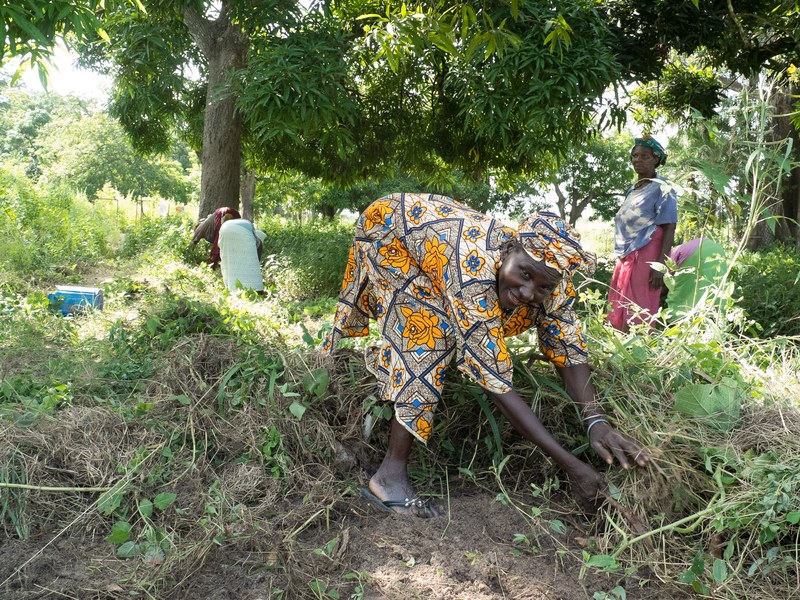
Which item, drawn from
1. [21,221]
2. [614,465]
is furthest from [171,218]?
[614,465]

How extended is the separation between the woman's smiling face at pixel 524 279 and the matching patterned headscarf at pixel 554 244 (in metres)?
0.02

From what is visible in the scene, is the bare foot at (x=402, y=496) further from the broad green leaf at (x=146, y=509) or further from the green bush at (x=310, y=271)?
the green bush at (x=310, y=271)

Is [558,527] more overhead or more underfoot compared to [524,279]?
more underfoot

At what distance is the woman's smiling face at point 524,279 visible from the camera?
216 cm

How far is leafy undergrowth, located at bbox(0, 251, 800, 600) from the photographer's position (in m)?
2.13

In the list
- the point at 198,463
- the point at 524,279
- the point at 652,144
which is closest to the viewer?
the point at 524,279

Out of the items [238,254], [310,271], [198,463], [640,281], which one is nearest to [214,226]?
[238,254]

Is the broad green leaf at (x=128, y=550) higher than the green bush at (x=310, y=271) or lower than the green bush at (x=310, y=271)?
higher

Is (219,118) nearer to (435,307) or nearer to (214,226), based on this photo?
(214,226)

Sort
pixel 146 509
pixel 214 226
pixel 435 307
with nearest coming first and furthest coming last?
1. pixel 146 509
2. pixel 435 307
3. pixel 214 226

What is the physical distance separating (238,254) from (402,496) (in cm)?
402

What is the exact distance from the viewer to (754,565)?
6.83 feet

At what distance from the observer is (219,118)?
778 centimetres

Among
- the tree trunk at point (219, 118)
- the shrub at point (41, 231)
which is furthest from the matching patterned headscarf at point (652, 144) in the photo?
the shrub at point (41, 231)
